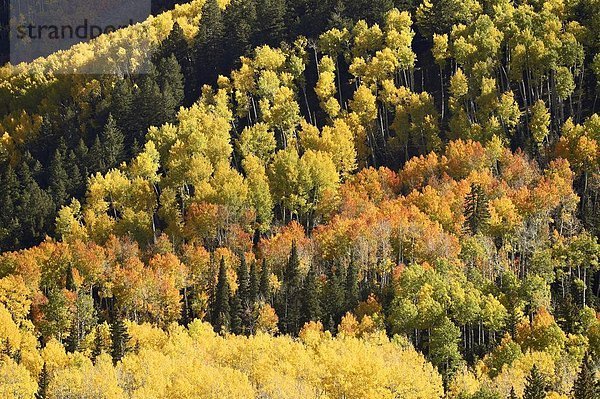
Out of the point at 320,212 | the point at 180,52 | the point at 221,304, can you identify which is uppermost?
the point at 180,52

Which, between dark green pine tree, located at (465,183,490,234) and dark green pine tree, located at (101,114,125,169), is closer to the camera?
dark green pine tree, located at (465,183,490,234)

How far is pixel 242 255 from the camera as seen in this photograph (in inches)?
5113

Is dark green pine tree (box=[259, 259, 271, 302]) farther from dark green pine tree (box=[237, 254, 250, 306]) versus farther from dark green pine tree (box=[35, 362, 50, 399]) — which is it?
dark green pine tree (box=[35, 362, 50, 399])

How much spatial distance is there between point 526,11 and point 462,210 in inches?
1549

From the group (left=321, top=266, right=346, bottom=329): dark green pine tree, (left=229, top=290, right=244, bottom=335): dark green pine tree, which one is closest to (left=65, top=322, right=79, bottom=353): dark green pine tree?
(left=229, top=290, right=244, bottom=335): dark green pine tree

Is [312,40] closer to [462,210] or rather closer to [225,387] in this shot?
[462,210]

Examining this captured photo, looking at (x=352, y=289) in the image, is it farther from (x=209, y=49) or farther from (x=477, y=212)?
(x=209, y=49)

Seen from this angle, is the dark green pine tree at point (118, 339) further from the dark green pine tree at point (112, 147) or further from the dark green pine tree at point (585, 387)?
the dark green pine tree at point (112, 147)

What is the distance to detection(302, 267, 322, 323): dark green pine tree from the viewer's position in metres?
117

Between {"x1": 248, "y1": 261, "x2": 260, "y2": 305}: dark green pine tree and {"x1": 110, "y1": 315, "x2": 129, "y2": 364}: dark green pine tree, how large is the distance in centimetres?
1468

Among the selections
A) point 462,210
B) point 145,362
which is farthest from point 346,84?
point 145,362

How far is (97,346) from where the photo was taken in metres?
116

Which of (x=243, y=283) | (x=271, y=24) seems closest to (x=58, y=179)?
(x=271, y=24)

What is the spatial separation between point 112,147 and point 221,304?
49.5 metres
